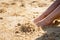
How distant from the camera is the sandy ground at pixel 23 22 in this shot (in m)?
3.05

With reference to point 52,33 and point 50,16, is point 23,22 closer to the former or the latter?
point 50,16

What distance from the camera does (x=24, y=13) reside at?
407 centimetres

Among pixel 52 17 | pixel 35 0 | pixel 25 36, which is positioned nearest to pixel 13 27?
pixel 25 36

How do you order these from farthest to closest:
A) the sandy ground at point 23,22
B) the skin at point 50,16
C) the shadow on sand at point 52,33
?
the skin at point 50,16, the sandy ground at point 23,22, the shadow on sand at point 52,33

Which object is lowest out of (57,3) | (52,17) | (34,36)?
(34,36)

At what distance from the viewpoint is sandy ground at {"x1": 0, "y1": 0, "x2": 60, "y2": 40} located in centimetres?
305

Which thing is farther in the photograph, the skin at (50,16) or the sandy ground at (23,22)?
the skin at (50,16)

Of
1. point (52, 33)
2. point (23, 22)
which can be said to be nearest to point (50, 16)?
point (52, 33)

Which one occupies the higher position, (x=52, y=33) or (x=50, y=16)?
(x=50, y=16)

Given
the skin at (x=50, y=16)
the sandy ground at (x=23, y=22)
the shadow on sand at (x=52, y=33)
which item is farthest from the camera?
the skin at (x=50, y=16)

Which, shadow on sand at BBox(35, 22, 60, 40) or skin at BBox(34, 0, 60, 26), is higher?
skin at BBox(34, 0, 60, 26)

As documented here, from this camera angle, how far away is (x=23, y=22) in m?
3.47

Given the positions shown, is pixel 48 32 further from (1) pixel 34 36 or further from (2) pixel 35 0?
(2) pixel 35 0

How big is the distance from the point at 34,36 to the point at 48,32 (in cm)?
24
